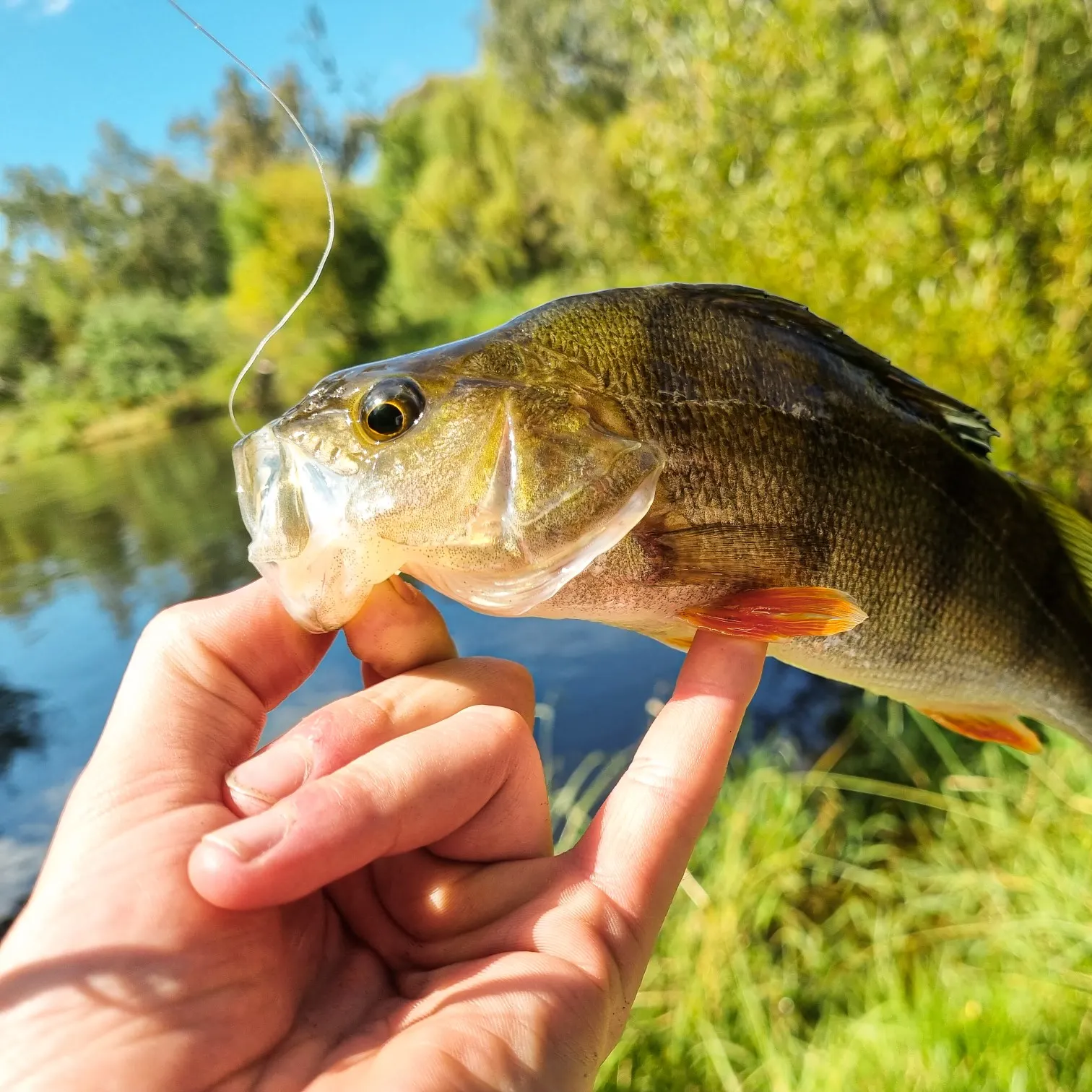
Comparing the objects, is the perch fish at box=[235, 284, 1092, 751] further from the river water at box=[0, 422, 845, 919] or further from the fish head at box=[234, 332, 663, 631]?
the river water at box=[0, 422, 845, 919]

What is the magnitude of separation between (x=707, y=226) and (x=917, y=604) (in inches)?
163

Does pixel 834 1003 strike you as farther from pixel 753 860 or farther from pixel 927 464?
pixel 927 464

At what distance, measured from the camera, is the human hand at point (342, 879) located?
104 cm

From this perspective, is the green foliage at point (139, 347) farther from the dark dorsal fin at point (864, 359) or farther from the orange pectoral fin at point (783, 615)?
the orange pectoral fin at point (783, 615)

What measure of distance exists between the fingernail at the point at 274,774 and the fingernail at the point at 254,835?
0.17 meters

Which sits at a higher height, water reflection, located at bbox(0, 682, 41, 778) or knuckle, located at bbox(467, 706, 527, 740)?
knuckle, located at bbox(467, 706, 527, 740)

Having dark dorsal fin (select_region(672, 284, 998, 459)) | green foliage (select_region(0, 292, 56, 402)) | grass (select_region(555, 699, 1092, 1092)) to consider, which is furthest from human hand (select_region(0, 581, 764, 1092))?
green foliage (select_region(0, 292, 56, 402))

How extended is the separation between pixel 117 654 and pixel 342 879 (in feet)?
15.0

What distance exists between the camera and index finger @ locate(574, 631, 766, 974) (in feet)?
4.51

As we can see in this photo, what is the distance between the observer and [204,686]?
4.56 ft

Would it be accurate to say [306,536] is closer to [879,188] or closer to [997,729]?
[997,729]

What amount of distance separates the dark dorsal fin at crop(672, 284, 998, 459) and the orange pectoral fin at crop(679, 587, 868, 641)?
0.51 m

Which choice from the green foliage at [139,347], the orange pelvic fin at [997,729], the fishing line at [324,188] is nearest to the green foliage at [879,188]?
the green foliage at [139,347]

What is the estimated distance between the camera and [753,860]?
3594mm
